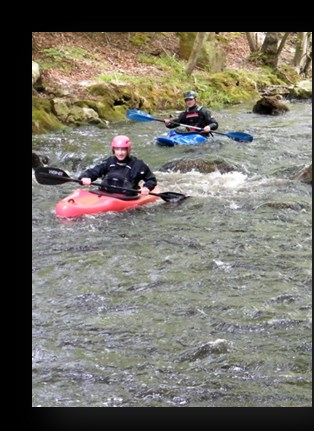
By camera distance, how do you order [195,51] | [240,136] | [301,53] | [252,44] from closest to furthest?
[240,136]
[195,51]
[252,44]
[301,53]

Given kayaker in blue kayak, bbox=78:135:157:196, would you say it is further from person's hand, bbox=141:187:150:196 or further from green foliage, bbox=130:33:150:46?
green foliage, bbox=130:33:150:46

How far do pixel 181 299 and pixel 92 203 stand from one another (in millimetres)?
2556

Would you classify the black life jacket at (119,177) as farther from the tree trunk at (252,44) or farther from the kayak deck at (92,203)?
the tree trunk at (252,44)

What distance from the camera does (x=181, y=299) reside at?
5207 millimetres

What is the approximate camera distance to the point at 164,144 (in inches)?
450

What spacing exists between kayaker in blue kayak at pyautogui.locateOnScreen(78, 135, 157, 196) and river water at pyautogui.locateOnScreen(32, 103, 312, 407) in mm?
334

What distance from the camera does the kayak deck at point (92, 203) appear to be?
729 cm

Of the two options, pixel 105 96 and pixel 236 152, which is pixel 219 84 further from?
pixel 236 152

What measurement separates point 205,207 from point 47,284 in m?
2.82

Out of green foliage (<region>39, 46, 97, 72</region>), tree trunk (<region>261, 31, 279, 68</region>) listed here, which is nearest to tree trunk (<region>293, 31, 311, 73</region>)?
tree trunk (<region>261, 31, 279, 68</region>)

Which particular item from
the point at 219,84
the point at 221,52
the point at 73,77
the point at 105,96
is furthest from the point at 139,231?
the point at 221,52

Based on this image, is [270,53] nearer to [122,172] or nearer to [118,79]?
[118,79]

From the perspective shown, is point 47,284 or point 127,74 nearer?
point 47,284

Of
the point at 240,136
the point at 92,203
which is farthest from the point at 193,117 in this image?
the point at 92,203
